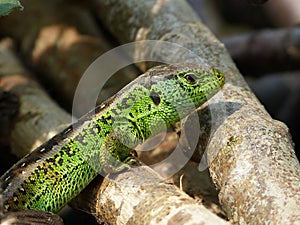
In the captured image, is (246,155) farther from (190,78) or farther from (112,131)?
(112,131)

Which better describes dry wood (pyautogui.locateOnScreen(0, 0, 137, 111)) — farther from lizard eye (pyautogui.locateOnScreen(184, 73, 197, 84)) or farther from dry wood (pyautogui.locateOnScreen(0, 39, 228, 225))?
dry wood (pyautogui.locateOnScreen(0, 39, 228, 225))

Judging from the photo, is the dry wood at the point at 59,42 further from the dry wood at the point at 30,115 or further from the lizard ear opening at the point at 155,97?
the lizard ear opening at the point at 155,97

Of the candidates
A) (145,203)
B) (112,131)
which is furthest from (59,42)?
(145,203)

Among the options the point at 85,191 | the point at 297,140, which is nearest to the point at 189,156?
the point at 85,191

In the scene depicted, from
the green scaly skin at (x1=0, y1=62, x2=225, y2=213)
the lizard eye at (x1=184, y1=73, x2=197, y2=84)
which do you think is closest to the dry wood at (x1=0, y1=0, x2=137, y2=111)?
the green scaly skin at (x1=0, y1=62, x2=225, y2=213)

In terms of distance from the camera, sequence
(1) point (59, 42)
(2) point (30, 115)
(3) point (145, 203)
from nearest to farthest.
Result: (3) point (145, 203)
(2) point (30, 115)
(1) point (59, 42)

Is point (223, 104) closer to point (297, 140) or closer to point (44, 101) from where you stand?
point (44, 101)
